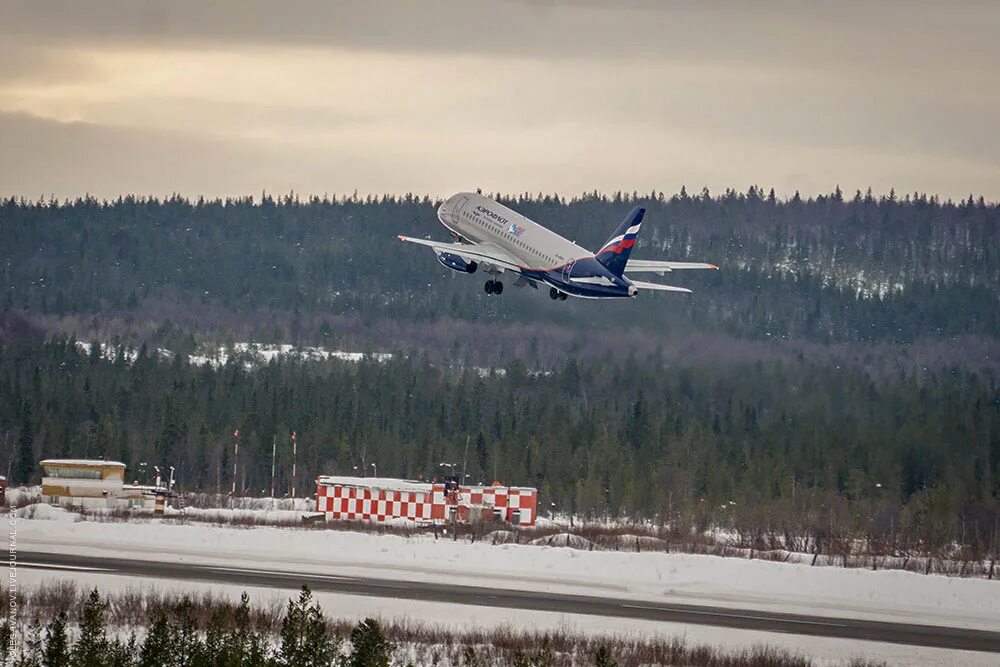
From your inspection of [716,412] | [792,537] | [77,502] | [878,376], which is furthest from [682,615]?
[878,376]

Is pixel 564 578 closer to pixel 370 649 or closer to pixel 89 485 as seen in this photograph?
pixel 370 649

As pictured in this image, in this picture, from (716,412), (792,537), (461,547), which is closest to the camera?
(461,547)

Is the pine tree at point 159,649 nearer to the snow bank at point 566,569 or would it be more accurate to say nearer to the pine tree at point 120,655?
the pine tree at point 120,655

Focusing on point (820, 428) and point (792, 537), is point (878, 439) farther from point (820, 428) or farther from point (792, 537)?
point (792, 537)

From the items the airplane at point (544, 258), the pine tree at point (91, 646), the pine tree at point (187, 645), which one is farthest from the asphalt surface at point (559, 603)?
the airplane at point (544, 258)

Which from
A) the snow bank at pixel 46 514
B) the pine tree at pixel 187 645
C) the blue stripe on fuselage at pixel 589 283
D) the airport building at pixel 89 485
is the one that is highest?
the blue stripe on fuselage at pixel 589 283

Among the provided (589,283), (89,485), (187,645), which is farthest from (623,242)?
(187,645)

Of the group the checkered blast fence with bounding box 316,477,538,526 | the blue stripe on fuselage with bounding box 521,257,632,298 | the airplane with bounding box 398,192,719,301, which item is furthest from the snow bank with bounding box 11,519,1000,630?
the airplane with bounding box 398,192,719,301
